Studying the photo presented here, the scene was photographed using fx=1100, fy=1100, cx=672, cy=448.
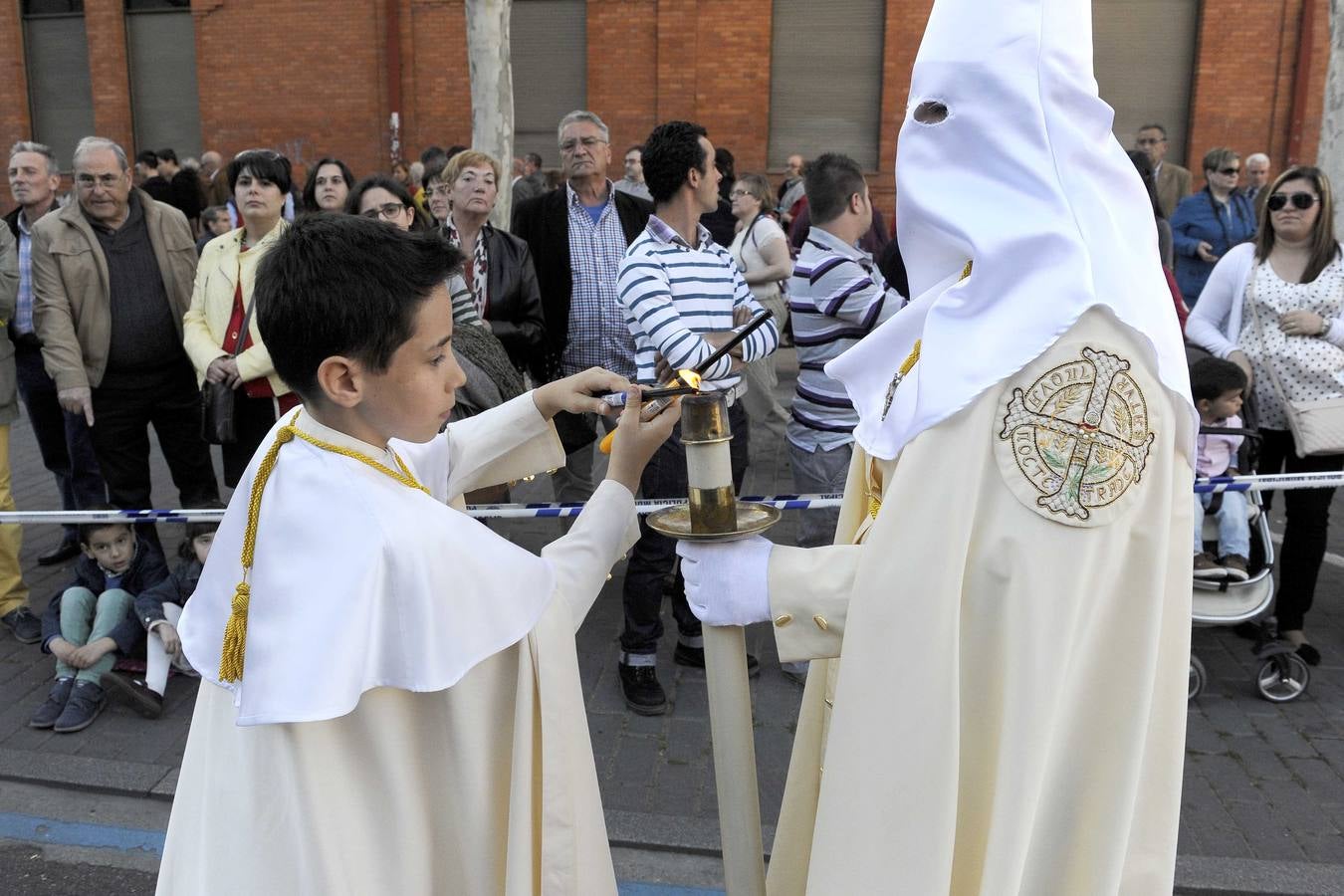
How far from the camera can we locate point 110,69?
17438mm

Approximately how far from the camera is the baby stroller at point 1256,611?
175 inches

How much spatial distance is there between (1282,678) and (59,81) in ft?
64.8

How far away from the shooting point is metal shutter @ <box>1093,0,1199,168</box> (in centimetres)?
1563

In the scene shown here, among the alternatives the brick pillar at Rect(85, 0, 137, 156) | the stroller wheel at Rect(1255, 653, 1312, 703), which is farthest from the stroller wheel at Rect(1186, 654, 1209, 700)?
the brick pillar at Rect(85, 0, 137, 156)

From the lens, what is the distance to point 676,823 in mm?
3631

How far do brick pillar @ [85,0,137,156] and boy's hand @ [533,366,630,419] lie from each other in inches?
692

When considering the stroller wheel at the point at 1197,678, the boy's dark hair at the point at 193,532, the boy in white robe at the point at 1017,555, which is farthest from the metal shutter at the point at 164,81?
the boy in white robe at the point at 1017,555

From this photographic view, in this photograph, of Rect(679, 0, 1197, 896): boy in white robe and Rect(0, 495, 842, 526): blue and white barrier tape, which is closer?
Rect(679, 0, 1197, 896): boy in white robe

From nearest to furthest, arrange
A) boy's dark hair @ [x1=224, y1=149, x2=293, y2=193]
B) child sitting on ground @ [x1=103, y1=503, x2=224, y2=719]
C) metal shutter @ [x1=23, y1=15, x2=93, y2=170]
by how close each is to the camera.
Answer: child sitting on ground @ [x1=103, y1=503, x2=224, y2=719], boy's dark hair @ [x1=224, y1=149, x2=293, y2=193], metal shutter @ [x1=23, y1=15, x2=93, y2=170]

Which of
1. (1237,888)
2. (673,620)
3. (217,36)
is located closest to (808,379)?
(673,620)

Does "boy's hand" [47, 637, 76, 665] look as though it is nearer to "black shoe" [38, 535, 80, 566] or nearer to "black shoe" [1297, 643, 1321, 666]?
"black shoe" [38, 535, 80, 566]

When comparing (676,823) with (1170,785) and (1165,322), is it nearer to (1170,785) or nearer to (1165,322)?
(1170,785)

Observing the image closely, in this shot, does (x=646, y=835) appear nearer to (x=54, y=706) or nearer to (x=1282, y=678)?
(x=54, y=706)

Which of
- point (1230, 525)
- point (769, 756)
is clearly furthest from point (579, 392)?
point (1230, 525)
